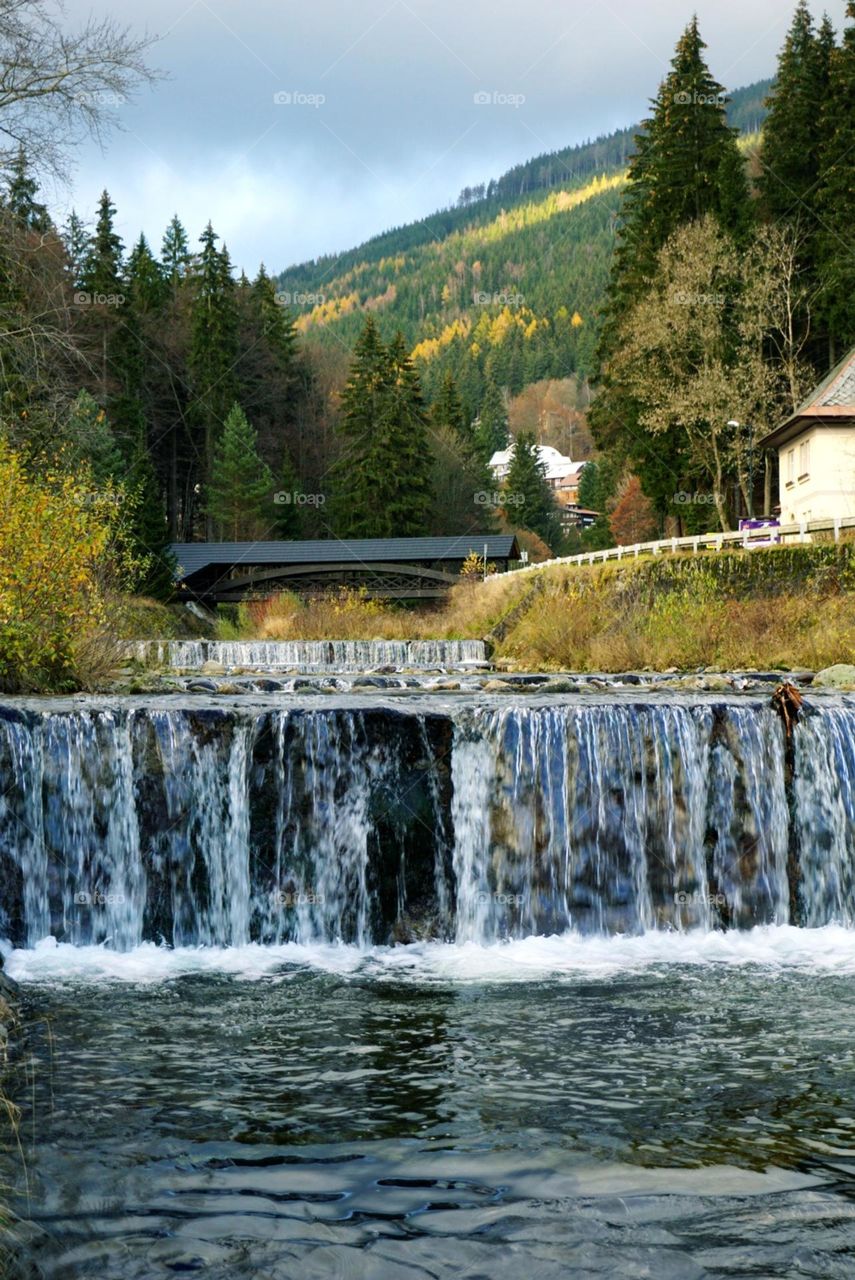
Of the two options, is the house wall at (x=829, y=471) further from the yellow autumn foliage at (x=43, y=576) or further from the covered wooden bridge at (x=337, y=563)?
the yellow autumn foliage at (x=43, y=576)

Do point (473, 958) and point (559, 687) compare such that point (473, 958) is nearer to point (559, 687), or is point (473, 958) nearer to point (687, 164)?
point (559, 687)

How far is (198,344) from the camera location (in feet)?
215

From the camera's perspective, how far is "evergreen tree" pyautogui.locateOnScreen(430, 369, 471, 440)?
7925cm

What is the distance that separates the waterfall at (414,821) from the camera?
1111cm

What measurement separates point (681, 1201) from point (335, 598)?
4145cm

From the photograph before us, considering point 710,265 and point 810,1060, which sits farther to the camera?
point 710,265

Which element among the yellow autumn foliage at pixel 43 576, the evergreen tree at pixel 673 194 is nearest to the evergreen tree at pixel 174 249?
the evergreen tree at pixel 673 194

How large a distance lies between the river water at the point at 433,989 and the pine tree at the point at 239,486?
1995 inches

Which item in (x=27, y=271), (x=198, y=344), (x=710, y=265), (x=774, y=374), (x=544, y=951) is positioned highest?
(x=198, y=344)

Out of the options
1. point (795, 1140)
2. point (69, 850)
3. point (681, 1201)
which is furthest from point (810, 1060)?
A: point (69, 850)

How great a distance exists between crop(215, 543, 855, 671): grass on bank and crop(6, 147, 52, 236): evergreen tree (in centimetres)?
1260

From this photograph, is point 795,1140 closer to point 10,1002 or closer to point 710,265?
point 10,1002

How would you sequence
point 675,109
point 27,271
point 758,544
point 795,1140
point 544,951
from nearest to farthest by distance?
point 795,1140, point 544,951, point 27,271, point 758,544, point 675,109

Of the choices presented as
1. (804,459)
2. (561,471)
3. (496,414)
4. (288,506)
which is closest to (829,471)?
(804,459)
